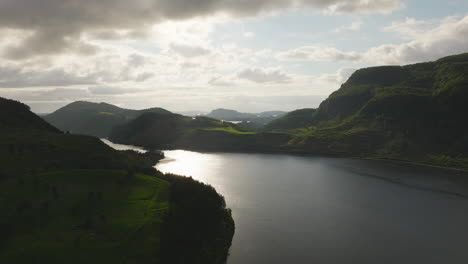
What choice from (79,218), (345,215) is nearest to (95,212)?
(79,218)

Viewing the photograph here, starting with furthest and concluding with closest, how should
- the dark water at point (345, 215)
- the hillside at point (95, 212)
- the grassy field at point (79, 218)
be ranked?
1. the dark water at point (345, 215)
2. the hillside at point (95, 212)
3. the grassy field at point (79, 218)

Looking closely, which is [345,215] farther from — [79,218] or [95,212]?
[79,218]

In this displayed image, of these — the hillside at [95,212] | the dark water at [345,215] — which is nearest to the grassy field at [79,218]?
the hillside at [95,212]

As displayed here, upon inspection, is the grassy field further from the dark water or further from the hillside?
the dark water

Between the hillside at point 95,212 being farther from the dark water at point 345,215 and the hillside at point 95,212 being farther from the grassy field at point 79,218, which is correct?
the dark water at point 345,215

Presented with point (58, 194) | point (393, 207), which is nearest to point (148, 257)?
point (58, 194)

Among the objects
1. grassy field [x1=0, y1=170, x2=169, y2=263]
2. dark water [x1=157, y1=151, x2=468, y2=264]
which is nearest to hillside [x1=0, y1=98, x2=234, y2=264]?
grassy field [x1=0, y1=170, x2=169, y2=263]
